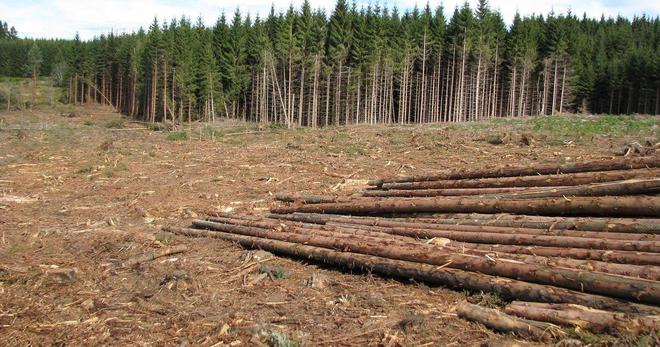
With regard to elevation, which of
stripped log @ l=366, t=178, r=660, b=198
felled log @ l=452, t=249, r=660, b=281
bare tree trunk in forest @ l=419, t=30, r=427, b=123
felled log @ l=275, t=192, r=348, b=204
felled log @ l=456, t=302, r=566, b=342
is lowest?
felled log @ l=456, t=302, r=566, b=342

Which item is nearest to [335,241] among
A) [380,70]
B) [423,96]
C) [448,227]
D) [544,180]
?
[448,227]

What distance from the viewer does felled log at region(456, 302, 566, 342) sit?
4.26 metres

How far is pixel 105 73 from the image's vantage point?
87.3 meters

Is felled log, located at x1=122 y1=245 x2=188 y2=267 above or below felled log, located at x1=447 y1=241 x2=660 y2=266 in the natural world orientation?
below

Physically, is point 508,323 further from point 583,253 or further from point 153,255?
point 153,255

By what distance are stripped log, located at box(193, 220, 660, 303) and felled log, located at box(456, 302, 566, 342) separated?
2.20 ft

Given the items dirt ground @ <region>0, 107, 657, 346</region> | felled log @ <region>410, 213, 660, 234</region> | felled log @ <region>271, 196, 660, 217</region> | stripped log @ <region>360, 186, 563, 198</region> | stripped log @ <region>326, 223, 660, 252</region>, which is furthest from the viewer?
stripped log @ <region>360, 186, 563, 198</region>

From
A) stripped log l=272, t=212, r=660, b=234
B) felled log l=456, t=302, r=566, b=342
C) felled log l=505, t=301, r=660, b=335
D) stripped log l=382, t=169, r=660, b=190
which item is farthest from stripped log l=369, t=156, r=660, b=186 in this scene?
felled log l=456, t=302, r=566, b=342

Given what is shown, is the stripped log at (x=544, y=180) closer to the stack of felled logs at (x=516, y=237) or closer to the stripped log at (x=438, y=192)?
the stack of felled logs at (x=516, y=237)

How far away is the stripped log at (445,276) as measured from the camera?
14.8 ft

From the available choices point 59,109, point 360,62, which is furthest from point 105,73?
point 360,62

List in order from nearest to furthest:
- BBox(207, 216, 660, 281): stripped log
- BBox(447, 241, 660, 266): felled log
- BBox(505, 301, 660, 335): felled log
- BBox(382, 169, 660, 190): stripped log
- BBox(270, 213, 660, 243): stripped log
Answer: BBox(505, 301, 660, 335): felled log → BBox(207, 216, 660, 281): stripped log → BBox(447, 241, 660, 266): felled log → BBox(270, 213, 660, 243): stripped log → BBox(382, 169, 660, 190): stripped log

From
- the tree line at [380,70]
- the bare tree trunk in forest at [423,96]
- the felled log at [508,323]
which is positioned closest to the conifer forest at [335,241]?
the felled log at [508,323]

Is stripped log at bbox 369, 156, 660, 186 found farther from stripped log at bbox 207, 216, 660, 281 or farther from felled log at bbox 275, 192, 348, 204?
stripped log at bbox 207, 216, 660, 281
